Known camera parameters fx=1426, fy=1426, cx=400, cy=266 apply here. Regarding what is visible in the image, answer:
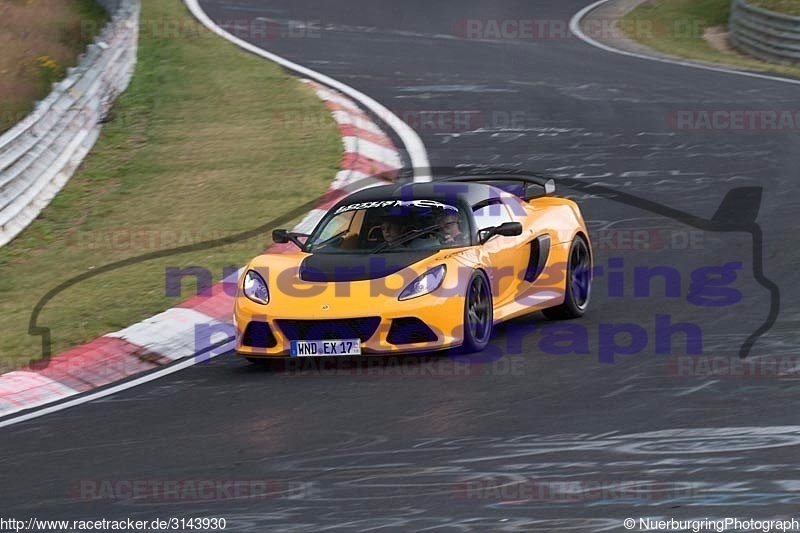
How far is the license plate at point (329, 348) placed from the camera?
28.4ft

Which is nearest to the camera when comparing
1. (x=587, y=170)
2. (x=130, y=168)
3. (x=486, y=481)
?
(x=486, y=481)

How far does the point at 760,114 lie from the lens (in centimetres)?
1755

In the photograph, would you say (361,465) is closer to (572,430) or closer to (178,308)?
(572,430)

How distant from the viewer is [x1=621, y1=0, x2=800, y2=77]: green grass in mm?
24500

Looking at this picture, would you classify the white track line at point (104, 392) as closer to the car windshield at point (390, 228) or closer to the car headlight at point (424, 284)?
the car windshield at point (390, 228)

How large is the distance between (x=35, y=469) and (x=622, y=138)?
10654 mm

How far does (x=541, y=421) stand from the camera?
23.4 ft

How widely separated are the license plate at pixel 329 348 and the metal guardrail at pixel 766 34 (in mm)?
17272

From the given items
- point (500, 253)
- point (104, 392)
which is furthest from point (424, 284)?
point (104, 392)

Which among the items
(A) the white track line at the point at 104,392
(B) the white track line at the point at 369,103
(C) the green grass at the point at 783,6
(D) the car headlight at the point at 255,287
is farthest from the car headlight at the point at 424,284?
(C) the green grass at the point at 783,6

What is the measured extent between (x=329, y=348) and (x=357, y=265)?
701mm

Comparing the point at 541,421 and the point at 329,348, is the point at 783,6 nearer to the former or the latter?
the point at 329,348

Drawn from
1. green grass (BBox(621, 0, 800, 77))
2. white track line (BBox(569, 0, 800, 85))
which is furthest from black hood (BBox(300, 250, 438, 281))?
green grass (BBox(621, 0, 800, 77))

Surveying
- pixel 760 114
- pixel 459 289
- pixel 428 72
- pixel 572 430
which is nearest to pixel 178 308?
pixel 459 289
